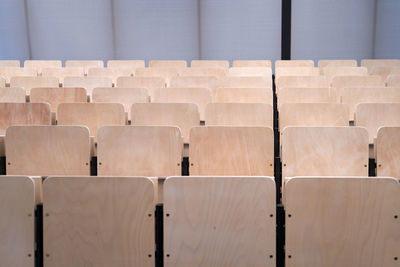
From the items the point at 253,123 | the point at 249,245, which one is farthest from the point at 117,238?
the point at 253,123

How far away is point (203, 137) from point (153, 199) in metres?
0.80

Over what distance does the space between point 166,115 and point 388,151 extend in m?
1.50

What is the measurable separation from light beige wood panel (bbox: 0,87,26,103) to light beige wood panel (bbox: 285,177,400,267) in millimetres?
2948

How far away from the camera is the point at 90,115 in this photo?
3.53 m

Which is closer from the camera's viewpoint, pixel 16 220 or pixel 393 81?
pixel 16 220

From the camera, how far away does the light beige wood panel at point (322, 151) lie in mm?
2814

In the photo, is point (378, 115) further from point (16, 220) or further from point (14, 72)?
point (14, 72)

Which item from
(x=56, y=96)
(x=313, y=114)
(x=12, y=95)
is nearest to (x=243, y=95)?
(x=313, y=114)

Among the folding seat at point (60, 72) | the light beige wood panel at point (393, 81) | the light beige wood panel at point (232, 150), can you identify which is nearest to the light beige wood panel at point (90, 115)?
the light beige wood panel at point (232, 150)

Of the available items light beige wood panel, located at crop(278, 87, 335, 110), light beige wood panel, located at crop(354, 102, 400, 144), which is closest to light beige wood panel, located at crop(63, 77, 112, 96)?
light beige wood panel, located at crop(278, 87, 335, 110)

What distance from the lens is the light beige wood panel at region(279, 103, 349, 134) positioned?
11.2 ft

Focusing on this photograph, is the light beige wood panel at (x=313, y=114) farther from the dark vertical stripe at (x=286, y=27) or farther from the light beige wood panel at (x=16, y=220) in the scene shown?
the dark vertical stripe at (x=286, y=27)

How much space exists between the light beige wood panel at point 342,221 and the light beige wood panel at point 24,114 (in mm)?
2181

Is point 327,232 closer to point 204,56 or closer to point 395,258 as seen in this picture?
point 395,258
